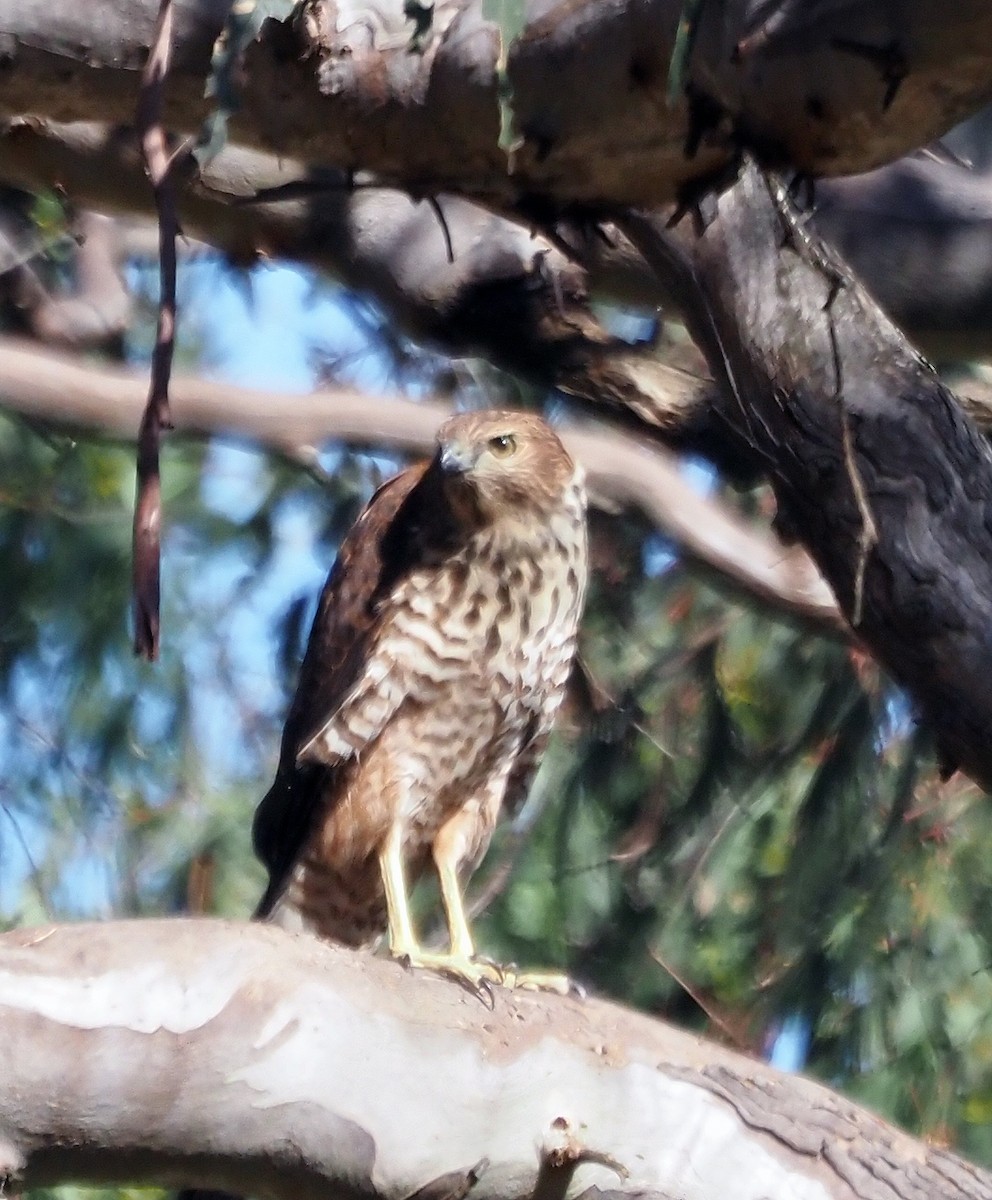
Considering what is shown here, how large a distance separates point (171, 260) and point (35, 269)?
2.58 meters

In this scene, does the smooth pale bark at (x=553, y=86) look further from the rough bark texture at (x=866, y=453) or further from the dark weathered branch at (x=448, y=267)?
the dark weathered branch at (x=448, y=267)

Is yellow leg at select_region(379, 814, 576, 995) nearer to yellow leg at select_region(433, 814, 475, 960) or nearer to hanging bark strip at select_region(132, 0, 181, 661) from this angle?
yellow leg at select_region(433, 814, 475, 960)

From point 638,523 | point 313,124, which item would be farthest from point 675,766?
point 313,124

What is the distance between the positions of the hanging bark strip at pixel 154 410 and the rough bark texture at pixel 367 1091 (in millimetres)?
479

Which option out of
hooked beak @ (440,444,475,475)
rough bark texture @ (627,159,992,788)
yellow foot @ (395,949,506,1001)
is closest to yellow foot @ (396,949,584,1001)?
yellow foot @ (395,949,506,1001)

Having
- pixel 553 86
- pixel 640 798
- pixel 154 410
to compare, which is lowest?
pixel 640 798

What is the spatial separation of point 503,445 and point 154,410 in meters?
1.49

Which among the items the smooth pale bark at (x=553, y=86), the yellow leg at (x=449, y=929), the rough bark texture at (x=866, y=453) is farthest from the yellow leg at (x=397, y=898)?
the smooth pale bark at (x=553, y=86)

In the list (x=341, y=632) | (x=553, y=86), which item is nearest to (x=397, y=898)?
(x=341, y=632)

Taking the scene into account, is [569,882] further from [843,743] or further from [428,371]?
[428,371]

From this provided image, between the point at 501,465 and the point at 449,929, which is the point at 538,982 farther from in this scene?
the point at 501,465

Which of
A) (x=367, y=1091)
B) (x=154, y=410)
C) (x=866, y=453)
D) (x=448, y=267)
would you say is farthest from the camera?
(x=448, y=267)

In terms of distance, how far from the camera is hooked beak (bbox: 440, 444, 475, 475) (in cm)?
293

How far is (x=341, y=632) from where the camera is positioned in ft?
9.99
